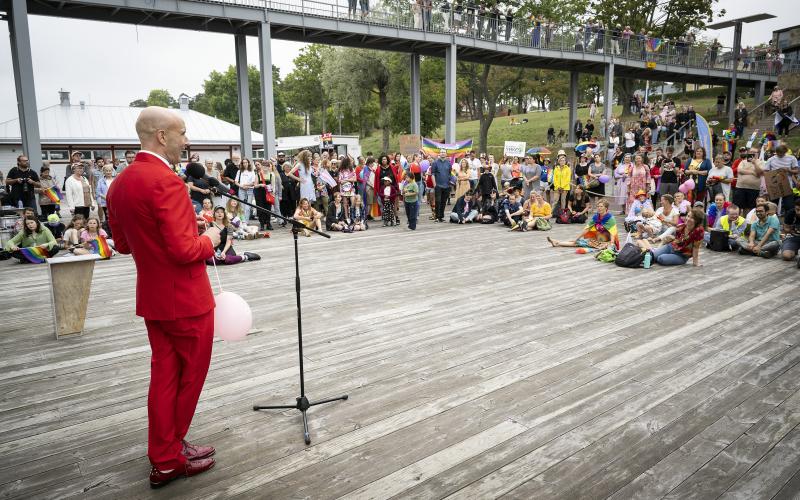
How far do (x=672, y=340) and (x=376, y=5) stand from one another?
1857cm

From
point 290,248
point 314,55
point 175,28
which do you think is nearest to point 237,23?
point 175,28

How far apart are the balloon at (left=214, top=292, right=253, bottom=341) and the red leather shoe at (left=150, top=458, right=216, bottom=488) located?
2.24 feet

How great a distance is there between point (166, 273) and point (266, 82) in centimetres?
1666

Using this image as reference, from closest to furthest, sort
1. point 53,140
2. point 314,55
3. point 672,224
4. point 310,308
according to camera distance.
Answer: point 310,308
point 672,224
point 53,140
point 314,55

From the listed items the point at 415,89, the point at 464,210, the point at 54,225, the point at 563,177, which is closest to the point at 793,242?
the point at 563,177

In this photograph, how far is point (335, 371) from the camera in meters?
4.18

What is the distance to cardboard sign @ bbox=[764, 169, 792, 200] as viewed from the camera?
1091 cm

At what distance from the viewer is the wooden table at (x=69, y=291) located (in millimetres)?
5012

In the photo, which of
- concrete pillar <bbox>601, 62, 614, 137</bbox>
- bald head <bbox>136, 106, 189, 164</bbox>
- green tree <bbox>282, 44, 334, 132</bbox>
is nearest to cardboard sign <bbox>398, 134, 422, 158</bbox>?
concrete pillar <bbox>601, 62, 614, 137</bbox>

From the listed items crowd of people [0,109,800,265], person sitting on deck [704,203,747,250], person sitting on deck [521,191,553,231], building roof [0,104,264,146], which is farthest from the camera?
building roof [0,104,264,146]

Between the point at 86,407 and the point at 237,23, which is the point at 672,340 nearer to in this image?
the point at 86,407

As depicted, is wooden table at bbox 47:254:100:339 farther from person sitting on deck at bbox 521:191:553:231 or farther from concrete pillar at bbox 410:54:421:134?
concrete pillar at bbox 410:54:421:134

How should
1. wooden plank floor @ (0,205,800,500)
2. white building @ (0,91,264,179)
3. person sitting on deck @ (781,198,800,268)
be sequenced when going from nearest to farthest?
wooden plank floor @ (0,205,800,500)
person sitting on deck @ (781,198,800,268)
white building @ (0,91,264,179)

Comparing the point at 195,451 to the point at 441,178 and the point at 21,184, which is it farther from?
the point at 441,178
